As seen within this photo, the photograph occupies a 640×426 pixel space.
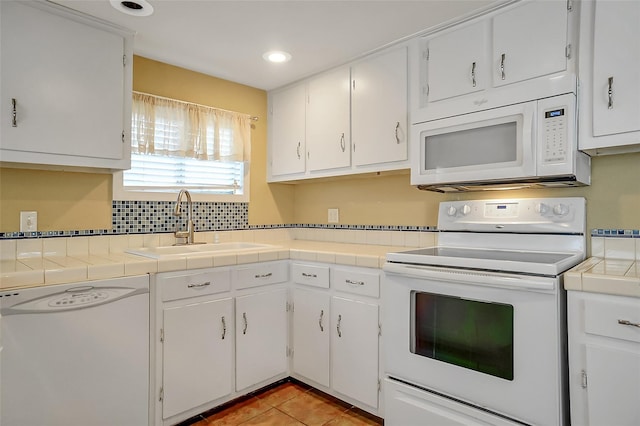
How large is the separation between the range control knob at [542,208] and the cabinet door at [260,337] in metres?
1.57

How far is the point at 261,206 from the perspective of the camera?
3.25 m

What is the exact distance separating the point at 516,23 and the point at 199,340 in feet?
7.63

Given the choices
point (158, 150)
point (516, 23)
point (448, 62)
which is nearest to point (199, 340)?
point (158, 150)

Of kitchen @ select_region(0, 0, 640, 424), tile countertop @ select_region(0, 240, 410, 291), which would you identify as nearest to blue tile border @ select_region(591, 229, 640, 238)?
kitchen @ select_region(0, 0, 640, 424)

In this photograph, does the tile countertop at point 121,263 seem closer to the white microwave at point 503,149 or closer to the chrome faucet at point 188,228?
the chrome faucet at point 188,228

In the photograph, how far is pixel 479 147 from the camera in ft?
6.28

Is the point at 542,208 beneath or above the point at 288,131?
beneath

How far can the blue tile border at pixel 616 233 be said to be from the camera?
178cm

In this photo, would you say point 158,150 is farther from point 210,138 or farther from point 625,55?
point 625,55

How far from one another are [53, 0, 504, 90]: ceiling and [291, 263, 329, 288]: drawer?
140cm

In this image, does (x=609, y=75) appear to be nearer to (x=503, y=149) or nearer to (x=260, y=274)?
(x=503, y=149)

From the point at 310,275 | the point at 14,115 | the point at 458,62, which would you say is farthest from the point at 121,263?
the point at 458,62

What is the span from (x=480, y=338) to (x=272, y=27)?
1.93 m

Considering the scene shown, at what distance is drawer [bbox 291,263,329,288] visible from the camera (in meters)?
2.35
